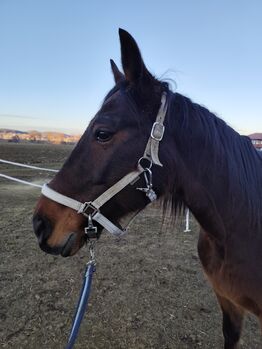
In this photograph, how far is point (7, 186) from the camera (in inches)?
394

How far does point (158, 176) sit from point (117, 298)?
7.75 feet

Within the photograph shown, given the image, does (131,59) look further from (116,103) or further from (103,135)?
(103,135)

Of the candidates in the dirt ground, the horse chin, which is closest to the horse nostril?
the horse chin

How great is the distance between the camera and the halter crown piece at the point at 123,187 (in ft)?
4.75

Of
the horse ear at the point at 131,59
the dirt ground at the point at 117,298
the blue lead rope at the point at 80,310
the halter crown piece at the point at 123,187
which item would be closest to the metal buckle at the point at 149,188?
the halter crown piece at the point at 123,187

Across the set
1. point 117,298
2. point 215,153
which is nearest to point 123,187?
point 215,153

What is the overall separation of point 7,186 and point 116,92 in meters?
9.58

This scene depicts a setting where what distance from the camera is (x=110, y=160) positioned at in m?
1.44

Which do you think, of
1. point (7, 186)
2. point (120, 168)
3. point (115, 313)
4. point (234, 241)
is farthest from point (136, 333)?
point (7, 186)

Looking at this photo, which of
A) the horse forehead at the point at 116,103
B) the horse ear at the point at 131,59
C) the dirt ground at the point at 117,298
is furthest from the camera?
the dirt ground at the point at 117,298

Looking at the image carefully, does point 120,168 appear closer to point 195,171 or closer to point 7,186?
point 195,171

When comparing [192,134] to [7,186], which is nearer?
[192,134]

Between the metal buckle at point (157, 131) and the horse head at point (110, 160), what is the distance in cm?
3

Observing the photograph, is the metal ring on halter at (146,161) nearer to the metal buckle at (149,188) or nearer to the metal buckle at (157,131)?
the metal buckle at (149,188)
